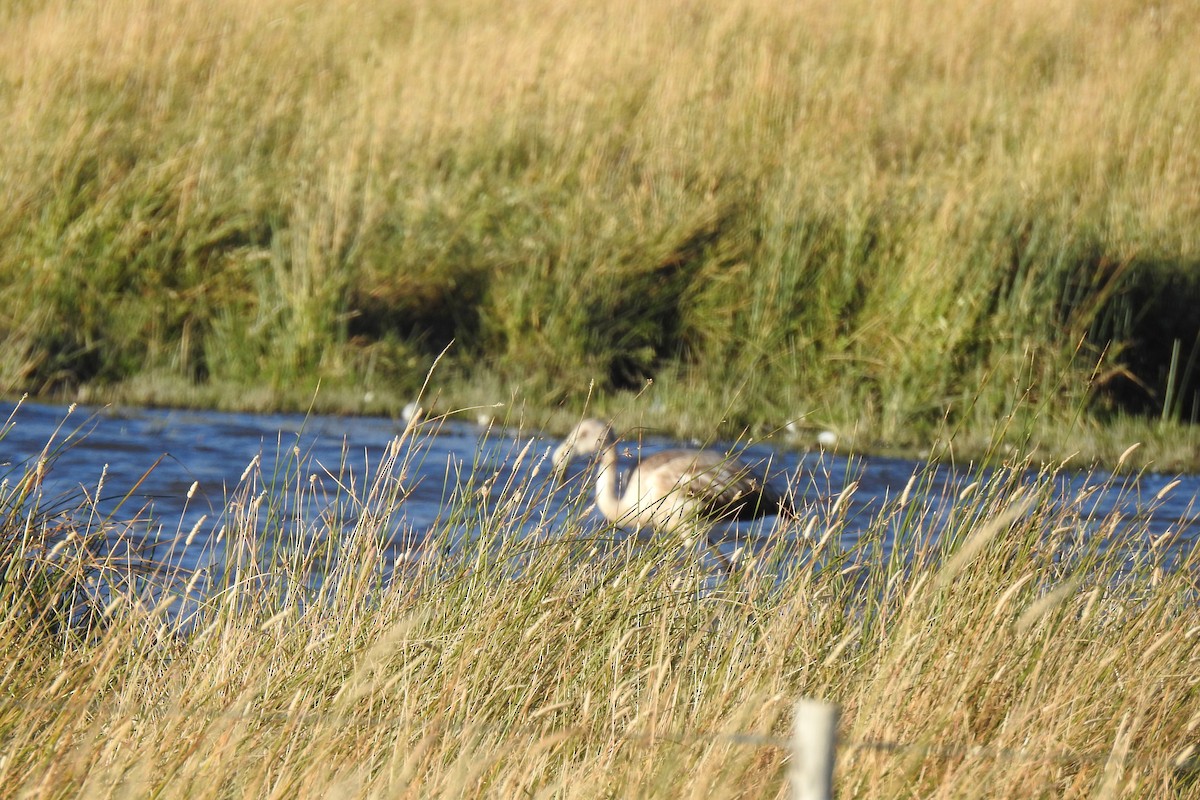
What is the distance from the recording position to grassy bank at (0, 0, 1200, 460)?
A: 860 cm

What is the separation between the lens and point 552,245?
29.8 ft

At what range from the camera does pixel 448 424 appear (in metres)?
8.39

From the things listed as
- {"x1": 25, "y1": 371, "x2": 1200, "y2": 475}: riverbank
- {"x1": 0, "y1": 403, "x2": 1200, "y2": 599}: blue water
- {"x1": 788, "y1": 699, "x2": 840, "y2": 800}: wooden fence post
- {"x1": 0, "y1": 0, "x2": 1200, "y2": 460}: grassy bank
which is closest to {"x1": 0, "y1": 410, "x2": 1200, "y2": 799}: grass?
{"x1": 788, "y1": 699, "x2": 840, "y2": 800}: wooden fence post

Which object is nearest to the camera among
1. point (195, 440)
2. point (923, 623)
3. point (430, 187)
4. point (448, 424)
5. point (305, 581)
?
point (923, 623)

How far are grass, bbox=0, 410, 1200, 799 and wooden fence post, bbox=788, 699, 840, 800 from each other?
600 millimetres

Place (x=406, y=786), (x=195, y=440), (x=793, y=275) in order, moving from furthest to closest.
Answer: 1. (x=793, y=275)
2. (x=195, y=440)
3. (x=406, y=786)

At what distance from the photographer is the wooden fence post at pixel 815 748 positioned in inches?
71.2

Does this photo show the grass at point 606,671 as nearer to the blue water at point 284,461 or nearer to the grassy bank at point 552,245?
the blue water at point 284,461

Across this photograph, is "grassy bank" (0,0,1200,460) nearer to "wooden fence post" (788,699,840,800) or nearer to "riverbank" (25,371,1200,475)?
"riverbank" (25,371,1200,475)

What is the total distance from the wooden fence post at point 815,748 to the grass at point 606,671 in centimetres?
60

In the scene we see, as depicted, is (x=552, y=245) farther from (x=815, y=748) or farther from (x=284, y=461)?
(x=815, y=748)

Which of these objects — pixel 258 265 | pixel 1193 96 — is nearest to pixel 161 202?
pixel 258 265

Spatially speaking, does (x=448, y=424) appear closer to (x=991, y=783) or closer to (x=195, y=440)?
(x=195, y=440)

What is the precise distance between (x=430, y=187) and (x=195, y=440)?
2.67 metres
